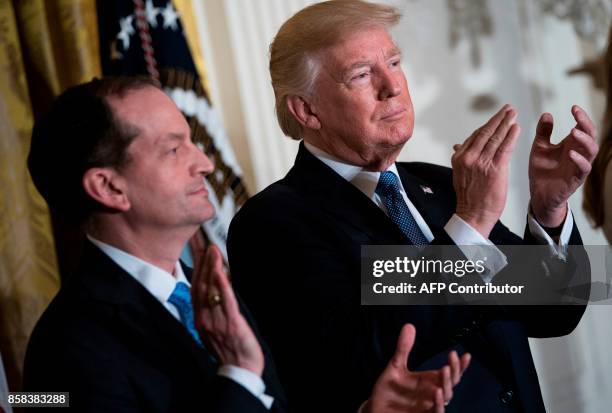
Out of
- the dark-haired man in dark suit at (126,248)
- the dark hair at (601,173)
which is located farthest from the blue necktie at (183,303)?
the dark hair at (601,173)

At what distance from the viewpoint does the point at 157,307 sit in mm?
1369

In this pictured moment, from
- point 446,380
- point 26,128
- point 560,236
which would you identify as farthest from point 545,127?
point 26,128

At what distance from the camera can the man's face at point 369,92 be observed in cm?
156

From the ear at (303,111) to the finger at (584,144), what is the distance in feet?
1.57

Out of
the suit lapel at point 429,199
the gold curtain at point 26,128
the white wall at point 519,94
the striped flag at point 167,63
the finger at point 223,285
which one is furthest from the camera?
the white wall at point 519,94

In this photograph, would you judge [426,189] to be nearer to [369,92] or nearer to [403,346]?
[369,92]

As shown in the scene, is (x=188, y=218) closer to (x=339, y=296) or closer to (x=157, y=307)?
(x=157, y=307)

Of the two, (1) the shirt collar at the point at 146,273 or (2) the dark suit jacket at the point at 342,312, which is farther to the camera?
(2) the dark suit jacket at the point at 342,312

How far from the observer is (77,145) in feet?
4.51

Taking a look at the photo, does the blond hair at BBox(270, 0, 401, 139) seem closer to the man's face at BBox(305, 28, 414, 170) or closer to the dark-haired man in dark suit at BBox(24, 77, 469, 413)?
the man's face at BBox(305, 28, 414, 170)

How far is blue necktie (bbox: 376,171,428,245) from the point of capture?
1605mm

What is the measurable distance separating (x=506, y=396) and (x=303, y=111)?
0.66 metres

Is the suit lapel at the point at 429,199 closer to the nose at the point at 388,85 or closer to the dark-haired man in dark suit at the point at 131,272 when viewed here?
the nose at the point at 388,85

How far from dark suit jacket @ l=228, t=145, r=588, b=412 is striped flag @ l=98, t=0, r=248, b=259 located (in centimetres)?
60
